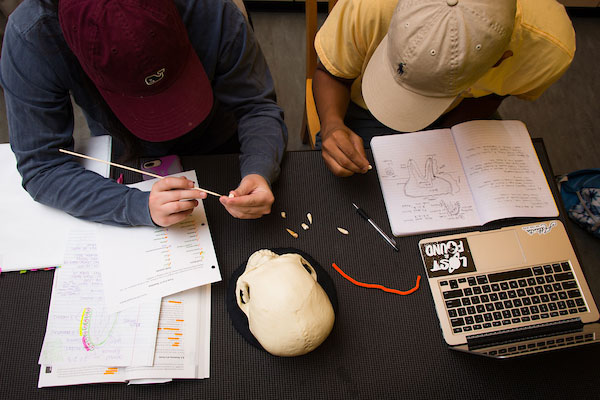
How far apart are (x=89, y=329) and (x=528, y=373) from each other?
3.15 feet

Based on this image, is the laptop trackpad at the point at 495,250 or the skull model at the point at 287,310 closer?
the skull model at the point at 287,310

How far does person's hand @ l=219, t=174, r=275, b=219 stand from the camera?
0.77 meters

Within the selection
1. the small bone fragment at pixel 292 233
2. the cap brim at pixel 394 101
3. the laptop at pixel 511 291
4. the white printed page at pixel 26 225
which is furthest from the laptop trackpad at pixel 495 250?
the white printed page at pixel 26 225

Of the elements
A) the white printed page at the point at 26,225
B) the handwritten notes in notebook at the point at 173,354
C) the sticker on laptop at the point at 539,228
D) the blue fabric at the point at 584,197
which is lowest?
the blue fabric at the point at 584,197

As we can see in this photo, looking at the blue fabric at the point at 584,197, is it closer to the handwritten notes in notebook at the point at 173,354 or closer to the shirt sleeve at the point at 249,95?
the shirt sleeve at the point at 249,95

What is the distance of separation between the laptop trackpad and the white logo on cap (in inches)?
30.4

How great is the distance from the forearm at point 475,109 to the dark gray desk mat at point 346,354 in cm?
43

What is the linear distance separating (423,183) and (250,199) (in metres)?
0.45

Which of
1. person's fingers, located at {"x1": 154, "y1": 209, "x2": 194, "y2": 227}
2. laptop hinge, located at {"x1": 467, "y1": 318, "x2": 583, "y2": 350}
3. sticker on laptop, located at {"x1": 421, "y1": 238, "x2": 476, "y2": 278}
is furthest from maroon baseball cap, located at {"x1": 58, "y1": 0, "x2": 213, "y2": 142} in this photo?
laptop hinge, located at {"x1": 467, "y1": 318, "x2": 583, "y2": 350}

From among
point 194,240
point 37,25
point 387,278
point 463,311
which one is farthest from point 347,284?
point 37,25

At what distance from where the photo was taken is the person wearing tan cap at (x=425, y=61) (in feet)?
2.06

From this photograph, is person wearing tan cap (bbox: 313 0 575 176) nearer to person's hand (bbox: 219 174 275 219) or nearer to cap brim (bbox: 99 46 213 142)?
person's hand (bbox: 219 174 275 219)

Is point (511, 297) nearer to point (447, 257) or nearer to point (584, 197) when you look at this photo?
point (447, 257)

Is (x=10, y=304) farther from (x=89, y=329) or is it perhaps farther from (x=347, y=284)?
(x=347, y=284)
